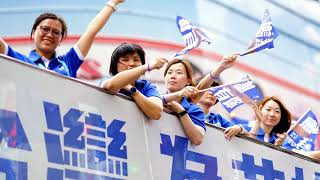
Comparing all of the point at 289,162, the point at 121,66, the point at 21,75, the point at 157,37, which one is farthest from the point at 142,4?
the point at 21,75

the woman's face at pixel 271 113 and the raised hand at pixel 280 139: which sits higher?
the woman's face at pixel 271 113

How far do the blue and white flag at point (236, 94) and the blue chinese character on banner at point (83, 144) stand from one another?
1.30 meters

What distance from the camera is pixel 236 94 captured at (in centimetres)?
496

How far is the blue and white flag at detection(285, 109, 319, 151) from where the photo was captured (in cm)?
534

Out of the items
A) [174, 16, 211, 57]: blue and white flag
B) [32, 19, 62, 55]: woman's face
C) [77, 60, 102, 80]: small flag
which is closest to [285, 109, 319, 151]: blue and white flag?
[174, 16, 211, 57]: blue and white flag

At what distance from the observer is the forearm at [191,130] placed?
408cm

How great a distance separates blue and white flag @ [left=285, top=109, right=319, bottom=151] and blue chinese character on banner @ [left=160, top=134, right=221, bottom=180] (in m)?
1.18

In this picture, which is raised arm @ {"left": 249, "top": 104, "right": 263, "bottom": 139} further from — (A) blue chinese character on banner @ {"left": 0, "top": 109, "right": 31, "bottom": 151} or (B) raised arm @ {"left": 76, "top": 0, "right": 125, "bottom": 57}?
(A) blue chinese character on banner @ {"left": 0, "top": 109, "right": 31, "bottom": 151}

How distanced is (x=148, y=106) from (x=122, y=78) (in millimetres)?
236

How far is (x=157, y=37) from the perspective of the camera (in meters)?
9.75

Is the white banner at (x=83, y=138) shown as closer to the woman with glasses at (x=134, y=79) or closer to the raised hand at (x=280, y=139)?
the woman with glasses at (x=134, y=79)

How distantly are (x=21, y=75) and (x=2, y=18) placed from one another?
6.62 m

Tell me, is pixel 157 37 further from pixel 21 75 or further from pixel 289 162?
pixel 21 75

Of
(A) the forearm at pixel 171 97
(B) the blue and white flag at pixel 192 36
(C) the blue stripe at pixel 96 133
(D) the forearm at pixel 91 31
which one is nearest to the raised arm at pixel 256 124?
(B) the blue and white flag at pixel 192 36
